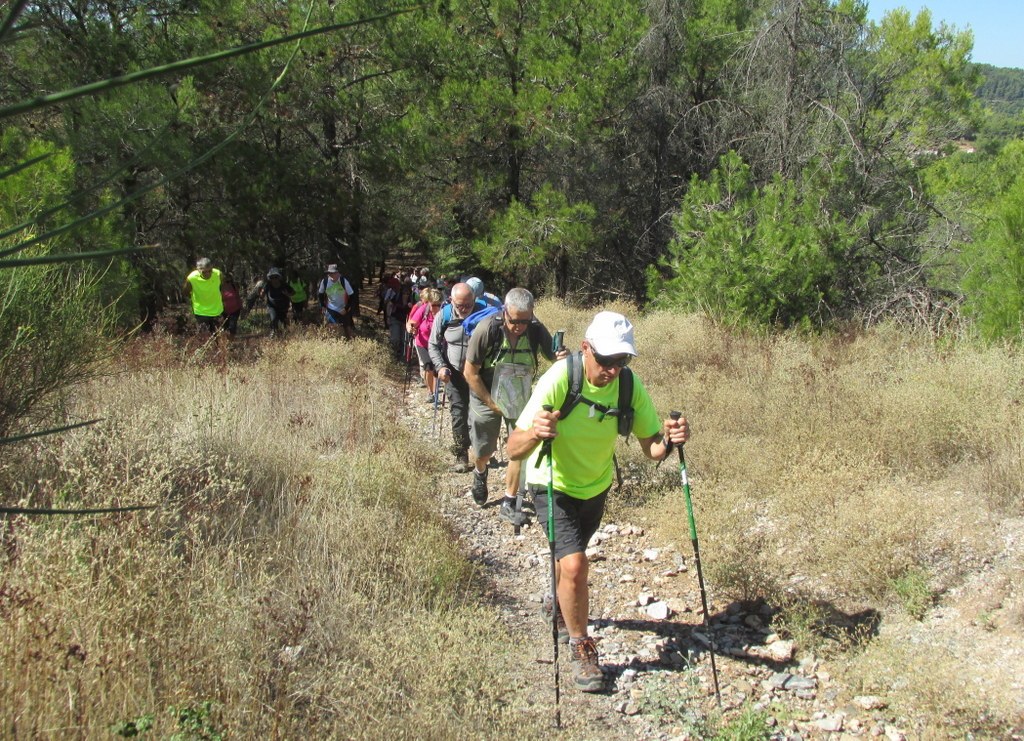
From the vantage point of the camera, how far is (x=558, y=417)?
3.73m

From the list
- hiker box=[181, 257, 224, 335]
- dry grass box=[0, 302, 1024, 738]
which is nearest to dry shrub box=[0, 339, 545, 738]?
dry grass box=[0, 302, 1024, 738]

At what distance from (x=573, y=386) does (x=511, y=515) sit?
8.25 feet

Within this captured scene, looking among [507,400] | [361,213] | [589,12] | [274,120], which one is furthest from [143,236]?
[589,12]

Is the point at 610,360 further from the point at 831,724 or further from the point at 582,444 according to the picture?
the point at 831,724

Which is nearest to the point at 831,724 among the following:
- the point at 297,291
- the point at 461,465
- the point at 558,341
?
the point at 558,341

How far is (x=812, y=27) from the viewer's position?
11578mm

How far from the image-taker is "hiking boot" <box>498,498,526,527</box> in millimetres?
5824

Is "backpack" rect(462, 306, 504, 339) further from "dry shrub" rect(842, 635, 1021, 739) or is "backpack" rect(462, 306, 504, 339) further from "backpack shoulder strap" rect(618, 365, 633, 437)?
"dry shrub" rect(842, 635, 1021, 739)

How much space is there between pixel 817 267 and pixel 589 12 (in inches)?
298

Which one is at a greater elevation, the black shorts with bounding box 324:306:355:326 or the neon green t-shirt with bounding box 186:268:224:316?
the neon green t-shirt with bounding box 186:268:224:316

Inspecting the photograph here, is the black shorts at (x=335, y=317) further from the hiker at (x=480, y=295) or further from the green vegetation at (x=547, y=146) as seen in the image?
the hiker at (x=480, y=295)

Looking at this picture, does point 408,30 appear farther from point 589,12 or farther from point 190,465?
point 190,465

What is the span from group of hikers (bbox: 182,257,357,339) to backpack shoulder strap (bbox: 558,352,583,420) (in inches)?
308

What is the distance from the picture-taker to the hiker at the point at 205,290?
10.1 meters
